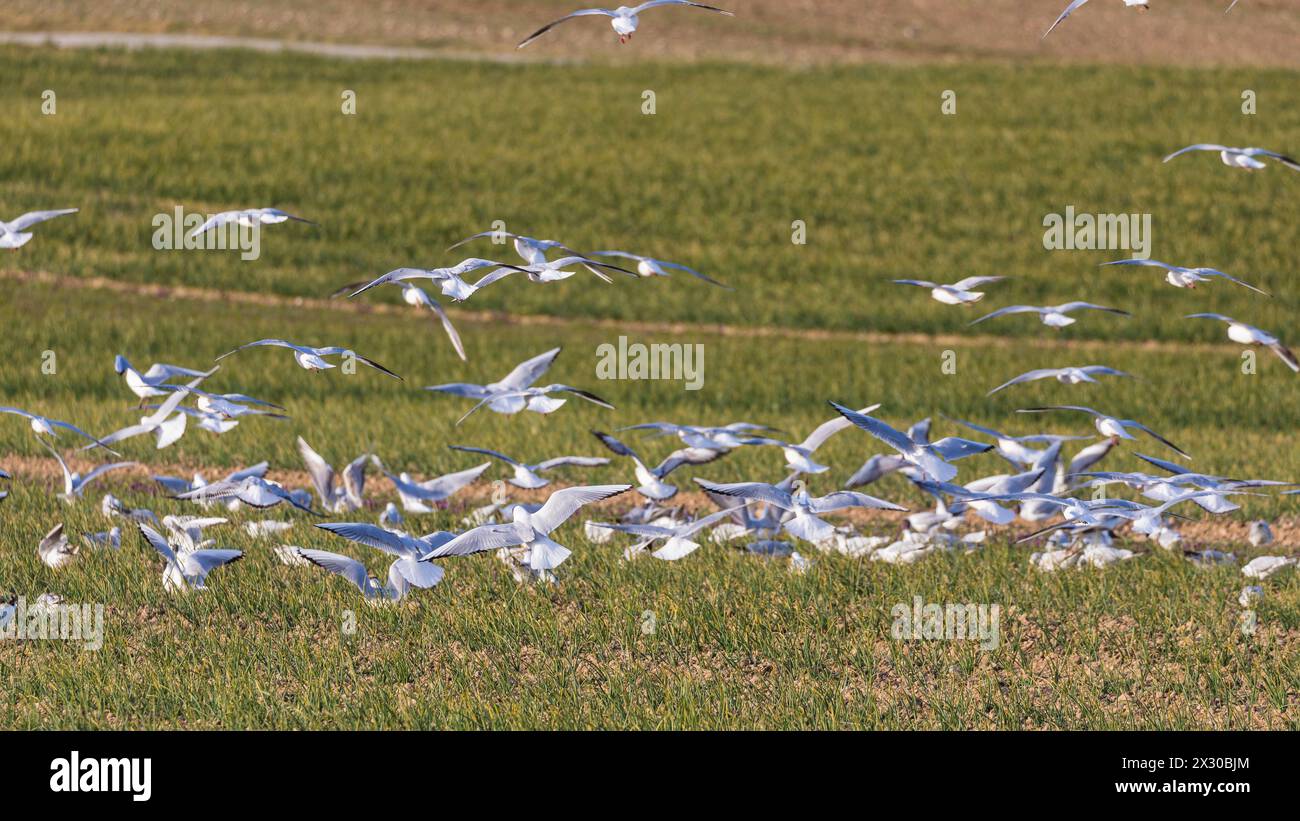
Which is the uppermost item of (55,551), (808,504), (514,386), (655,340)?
(655,340)

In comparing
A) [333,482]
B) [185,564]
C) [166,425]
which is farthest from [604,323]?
[185,564]

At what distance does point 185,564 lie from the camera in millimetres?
7688

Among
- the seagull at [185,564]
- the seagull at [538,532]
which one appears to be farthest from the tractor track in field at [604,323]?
the seagull at [538,532]

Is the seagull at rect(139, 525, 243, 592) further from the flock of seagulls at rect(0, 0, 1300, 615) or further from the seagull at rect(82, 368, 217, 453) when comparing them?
the seagull at rect(82, 368, 217, 453)

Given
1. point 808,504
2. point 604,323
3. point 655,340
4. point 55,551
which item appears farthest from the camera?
point 604,323

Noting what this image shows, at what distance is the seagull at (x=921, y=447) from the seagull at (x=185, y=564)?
337cm

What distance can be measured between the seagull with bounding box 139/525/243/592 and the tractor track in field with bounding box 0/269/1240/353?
42.0 feet

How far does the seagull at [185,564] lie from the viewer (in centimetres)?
759

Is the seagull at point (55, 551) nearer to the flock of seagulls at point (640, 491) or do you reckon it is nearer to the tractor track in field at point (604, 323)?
the flock of seagulls at point (640, 491)

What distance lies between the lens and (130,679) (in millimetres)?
6527

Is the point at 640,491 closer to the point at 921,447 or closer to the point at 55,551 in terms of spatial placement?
the point at 921,447

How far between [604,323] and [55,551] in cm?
1337

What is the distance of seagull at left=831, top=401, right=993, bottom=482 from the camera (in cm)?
644

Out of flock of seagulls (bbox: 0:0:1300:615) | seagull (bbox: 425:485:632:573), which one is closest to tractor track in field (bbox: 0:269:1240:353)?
flock of seagulls (bbox: 0:0:1300:615)
